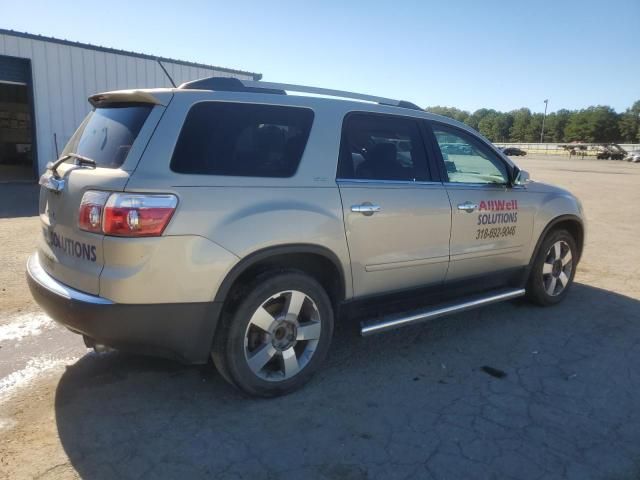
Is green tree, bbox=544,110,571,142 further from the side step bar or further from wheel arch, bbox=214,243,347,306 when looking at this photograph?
wheel arch, bbox=214,243,347,306

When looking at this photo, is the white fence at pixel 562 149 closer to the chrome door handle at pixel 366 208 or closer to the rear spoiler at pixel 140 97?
the chrome door handle at pixel 366 208

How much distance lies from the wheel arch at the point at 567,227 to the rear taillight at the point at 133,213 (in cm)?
358

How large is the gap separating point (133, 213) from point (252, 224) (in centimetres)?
65

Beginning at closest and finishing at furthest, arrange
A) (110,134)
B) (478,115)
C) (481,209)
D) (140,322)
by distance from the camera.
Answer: (140,322), (110,134), (481,209), (478,115)

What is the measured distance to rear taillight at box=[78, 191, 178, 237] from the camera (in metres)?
2.60

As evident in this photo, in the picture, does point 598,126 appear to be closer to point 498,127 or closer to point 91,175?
point 498,127

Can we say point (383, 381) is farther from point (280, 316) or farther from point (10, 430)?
point (10, 430)

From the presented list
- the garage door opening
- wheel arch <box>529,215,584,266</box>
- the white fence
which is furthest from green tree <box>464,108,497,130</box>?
wheel arch <box>529,215,584,266</box>

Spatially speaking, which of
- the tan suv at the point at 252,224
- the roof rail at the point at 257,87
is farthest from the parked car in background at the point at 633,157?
the roof rail at the point at 257,87

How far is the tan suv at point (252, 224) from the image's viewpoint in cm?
268

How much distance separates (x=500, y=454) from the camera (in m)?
2.70

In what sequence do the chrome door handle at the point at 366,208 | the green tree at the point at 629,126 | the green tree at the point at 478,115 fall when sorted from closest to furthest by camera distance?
the chrome door handle at the point at 366,208
the green tree at the point at 629,126
the green tree at the point at 478,115

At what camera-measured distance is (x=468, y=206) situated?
4.07 metres

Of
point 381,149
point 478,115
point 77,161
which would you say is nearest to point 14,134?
point 77,161
